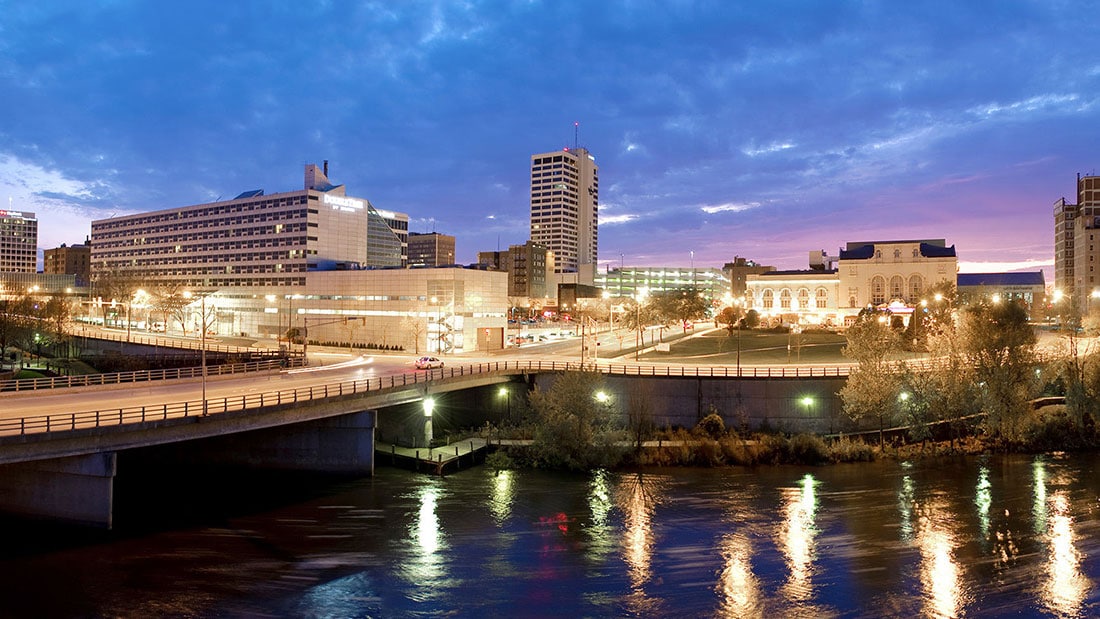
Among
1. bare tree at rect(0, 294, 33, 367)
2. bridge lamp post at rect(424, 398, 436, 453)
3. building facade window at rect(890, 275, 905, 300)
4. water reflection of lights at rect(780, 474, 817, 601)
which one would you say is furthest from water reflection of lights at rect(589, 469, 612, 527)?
building facade window at rect(890, 275, 905, 300)

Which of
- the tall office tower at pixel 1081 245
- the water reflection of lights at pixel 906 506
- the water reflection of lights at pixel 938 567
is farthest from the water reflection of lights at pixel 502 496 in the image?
→ the tall office tower at pixel 1081 245

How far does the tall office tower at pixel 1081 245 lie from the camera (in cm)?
16600

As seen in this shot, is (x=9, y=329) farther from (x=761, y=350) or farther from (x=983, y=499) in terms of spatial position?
(x=983, y=499)

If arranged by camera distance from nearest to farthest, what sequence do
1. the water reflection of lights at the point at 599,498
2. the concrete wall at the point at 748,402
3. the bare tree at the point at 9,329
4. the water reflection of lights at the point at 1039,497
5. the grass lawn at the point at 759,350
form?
1. the water reflection of lights at the point at 1039,497
2. the water reflection of lights at the point at 599,498
3. the concrete wall at the point at 748,402
4. the grass lawn at the point at 759,350
5. the bare tree at the point at 9,329

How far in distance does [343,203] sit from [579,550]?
106 metres

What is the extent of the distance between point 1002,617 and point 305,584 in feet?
90.9

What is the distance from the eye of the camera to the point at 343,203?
Result: 124688 mm

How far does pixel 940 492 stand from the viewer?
41719 millimetres

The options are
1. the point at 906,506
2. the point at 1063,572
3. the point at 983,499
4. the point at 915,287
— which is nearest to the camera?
the point at 1063,572

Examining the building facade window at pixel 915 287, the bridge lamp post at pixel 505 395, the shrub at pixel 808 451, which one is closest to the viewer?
the shrub at pixel 808 451

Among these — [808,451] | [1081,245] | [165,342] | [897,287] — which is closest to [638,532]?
[808,451]

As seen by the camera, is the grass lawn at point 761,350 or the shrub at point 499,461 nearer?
the shrub at point 499,461

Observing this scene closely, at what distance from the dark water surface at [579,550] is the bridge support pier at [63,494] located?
3.41ft

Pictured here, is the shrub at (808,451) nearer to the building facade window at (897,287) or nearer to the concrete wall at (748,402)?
the concrete wall at (748,402)
